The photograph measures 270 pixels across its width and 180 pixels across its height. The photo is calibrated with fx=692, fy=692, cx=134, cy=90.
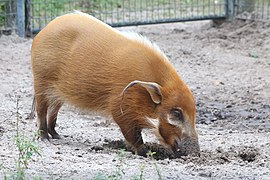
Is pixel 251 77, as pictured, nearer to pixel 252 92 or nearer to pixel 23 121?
pixel 252 92

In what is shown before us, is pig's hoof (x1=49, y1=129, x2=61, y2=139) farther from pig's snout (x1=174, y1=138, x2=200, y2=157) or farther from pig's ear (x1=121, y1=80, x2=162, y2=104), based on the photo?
pig's snout (x1=174, y1=138, x2=200, y2=157)

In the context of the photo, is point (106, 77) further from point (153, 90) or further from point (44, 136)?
point (44, 136)

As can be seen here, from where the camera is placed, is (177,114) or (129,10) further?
(129,10)

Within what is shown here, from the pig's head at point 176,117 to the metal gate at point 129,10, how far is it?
5.78 m

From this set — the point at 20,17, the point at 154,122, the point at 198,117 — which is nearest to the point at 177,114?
the point at 154,122

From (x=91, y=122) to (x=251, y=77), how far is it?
2851mm

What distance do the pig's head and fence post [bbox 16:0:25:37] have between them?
5.59m

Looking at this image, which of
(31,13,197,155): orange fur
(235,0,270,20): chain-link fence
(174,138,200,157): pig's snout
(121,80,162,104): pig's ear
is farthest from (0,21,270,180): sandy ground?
(121,80,162,104): pig's ear

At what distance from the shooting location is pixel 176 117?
19.3ft

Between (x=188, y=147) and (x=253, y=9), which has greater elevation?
(x=253, y=9)

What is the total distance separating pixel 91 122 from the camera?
297 inches

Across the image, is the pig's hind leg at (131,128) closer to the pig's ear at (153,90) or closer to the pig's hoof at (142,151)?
the pig's hoof at (142,151)

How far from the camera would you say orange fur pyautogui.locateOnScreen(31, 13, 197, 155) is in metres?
5.93

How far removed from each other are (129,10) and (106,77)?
6.07 m
